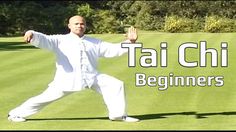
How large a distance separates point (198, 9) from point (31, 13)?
12142mm

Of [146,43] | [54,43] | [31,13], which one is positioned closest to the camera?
[54,43]

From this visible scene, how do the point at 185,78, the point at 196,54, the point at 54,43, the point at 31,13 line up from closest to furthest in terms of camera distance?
1. the point at 54,43
2. the point at 185,78
3. the point at 196,54
4. the point at 31,13

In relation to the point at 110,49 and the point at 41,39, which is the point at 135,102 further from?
the point at 41,39

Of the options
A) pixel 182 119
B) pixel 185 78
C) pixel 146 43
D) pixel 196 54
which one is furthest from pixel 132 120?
pixel 146 43

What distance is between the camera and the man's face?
9156mm

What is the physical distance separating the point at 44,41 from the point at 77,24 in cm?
53

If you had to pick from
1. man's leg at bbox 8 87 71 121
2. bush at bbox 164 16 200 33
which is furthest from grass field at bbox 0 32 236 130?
bush at bbox 164 16 200 33

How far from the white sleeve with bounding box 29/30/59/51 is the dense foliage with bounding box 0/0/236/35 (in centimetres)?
3413

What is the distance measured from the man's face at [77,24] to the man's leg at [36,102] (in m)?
0.90

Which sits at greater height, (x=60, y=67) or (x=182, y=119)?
(x=60, y=67)

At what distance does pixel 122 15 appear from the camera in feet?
162

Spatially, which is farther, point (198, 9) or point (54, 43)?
point (198, 9)

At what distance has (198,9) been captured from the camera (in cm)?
4744

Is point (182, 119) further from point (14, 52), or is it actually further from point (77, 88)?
point (14, 52)
